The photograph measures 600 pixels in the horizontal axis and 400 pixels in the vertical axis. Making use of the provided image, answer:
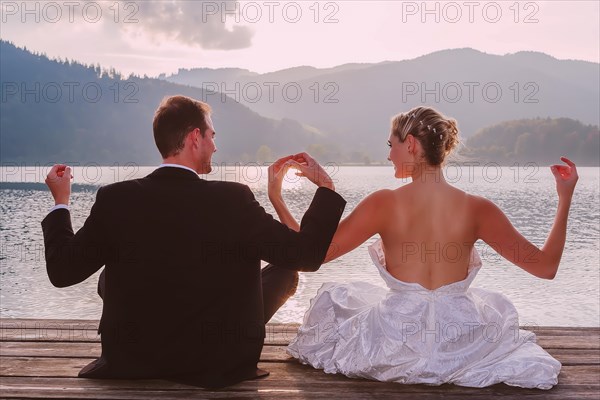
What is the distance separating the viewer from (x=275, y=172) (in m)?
3.72

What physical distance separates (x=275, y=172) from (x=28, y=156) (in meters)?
116

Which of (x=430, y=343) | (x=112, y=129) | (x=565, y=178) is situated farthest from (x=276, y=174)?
(x=112, y=129)

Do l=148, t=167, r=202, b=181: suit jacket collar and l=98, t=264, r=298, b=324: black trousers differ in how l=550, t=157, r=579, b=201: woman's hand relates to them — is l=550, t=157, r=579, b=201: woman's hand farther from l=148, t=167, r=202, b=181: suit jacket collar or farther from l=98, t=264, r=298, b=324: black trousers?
l=148, t=167, r=202, b=181: suit jacket collar

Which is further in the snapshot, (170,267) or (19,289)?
(19,289)

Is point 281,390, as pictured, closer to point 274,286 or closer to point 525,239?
point 274,286

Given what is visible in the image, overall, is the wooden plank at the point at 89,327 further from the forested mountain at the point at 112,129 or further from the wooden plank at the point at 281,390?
the forested mountain at the point at 112,129

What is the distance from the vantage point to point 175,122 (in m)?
3.24

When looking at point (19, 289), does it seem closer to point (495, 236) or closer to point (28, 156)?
point (495, 236)

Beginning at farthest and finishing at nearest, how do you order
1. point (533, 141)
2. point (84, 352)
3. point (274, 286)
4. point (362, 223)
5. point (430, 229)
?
point (533, 141), point (84, 352), point (274, 286), point (362, 223), point (430, 229)

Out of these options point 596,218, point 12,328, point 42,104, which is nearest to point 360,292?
point 12,328

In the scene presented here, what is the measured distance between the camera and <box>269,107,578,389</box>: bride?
369 cm

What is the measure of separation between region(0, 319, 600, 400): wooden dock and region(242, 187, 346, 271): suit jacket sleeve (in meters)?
0.77

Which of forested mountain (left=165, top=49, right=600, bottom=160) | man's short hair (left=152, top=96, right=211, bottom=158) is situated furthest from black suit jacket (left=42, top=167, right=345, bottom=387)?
forested mountain (left=165, top=49, right=600, bottom=160)

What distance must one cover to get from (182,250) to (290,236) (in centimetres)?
52
